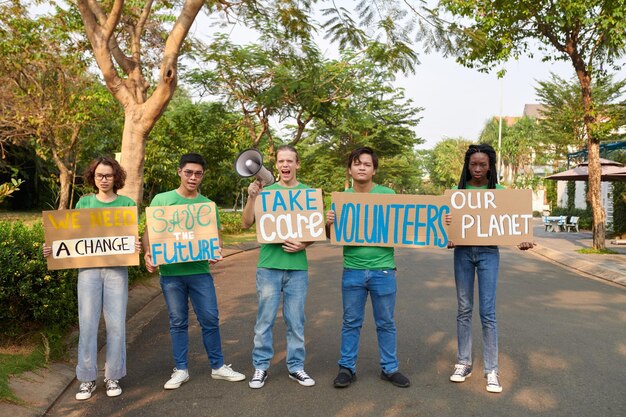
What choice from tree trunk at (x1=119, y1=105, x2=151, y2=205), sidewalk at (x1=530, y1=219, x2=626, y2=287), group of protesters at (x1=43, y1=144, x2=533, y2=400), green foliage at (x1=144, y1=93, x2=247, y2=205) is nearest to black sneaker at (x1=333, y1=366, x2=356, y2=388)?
group of protesters at (x1=43, y1=144, x2=533, y2=400)

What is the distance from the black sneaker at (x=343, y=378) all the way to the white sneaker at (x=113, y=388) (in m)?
1.62

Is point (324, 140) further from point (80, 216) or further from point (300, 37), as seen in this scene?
point (80, 216)

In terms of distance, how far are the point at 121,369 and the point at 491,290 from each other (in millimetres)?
2884

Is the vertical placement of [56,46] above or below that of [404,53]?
above

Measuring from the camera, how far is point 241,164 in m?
4.48

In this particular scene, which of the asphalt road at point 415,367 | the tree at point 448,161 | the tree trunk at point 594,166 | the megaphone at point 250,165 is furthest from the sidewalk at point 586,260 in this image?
the tree at point 448,161

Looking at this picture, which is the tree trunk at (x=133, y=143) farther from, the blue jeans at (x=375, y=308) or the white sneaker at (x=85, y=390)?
the blue jeans at (x=375, y=308)

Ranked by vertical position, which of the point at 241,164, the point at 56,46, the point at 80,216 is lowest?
the point at 80,216

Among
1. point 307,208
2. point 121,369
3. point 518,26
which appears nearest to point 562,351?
point 307,208

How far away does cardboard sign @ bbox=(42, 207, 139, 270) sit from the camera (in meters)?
4.38

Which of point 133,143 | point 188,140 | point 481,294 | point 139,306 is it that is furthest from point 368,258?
point 188,140

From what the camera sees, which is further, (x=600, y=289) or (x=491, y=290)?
(x=600, y=289)

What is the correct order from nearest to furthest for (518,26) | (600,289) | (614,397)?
(614,397) < (600,289) < (518,26)

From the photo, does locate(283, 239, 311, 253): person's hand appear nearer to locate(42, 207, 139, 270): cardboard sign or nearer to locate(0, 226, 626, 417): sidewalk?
locate(42, 207, 139, 270): cardboard sign
